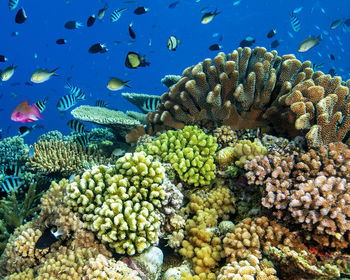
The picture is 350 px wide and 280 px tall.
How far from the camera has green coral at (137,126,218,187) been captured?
144 inches

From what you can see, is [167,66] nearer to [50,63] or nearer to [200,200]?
[50,63]

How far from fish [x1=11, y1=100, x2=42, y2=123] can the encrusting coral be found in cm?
300

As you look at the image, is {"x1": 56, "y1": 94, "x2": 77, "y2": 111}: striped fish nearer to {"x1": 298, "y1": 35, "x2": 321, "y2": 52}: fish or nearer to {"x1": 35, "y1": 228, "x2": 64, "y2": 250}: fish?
{"x1": 35, "y1": 228, "x2": 64, "y2": 250}: fish

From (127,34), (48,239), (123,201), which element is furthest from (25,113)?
(127,34)

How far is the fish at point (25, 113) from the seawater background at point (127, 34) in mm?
61155

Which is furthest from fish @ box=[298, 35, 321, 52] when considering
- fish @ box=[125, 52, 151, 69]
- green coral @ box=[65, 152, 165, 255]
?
green coral @ box=[65, 152, 165, 255]

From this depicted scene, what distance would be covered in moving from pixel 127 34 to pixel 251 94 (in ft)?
304

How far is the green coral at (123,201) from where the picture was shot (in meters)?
2.72

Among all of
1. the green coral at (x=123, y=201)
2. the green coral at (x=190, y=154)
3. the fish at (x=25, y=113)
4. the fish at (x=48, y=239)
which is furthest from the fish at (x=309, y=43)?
the fish at (x=48, y=239)

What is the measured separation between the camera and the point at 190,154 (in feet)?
12.1

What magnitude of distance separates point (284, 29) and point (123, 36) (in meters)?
59.6

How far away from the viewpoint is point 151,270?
9.14ft

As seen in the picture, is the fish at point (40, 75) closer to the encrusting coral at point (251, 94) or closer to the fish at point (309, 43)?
the encrusting coral at point (251, 94)

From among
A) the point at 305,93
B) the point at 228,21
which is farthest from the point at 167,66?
the point at 305,93
